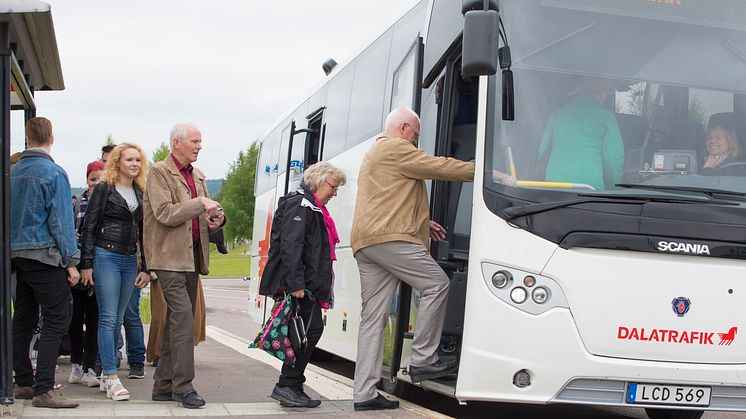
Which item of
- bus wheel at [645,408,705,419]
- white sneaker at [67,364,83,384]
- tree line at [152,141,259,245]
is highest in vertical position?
tree line at [152,141,259,245]

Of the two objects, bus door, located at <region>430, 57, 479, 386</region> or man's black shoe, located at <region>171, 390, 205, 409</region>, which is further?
bus door, located at <region>430, 57, 479, 386</region>

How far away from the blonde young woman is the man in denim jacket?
0.50 metres

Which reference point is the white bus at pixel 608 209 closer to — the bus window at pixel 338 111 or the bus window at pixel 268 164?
the bus window at pixel 338 111

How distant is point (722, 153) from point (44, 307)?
4721mm

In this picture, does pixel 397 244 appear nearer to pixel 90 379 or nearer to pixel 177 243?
pixel 177 243

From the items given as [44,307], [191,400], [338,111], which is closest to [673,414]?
[191,400]

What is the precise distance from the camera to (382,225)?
749 cm

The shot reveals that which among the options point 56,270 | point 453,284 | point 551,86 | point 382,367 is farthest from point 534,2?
point 56,270

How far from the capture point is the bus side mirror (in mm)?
6484

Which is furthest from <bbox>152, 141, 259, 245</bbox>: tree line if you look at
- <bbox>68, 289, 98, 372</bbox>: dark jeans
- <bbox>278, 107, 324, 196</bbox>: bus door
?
<bbox>68, 289, 98, 372</bbox>: dark jeans

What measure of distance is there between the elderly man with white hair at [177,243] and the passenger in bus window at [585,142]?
2466 mm

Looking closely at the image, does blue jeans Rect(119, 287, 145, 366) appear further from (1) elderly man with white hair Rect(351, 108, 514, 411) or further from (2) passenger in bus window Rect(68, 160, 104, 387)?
(1) elderly man with white hair Rect(351, 108, 514, 411)

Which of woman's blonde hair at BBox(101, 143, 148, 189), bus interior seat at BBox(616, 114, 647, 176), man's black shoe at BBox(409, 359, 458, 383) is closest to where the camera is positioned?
bus interior seat at BBox(616, 114, 647, 176)

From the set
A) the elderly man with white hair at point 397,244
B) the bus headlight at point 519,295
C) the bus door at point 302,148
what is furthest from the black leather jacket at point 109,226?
the bus door at point 302,148
